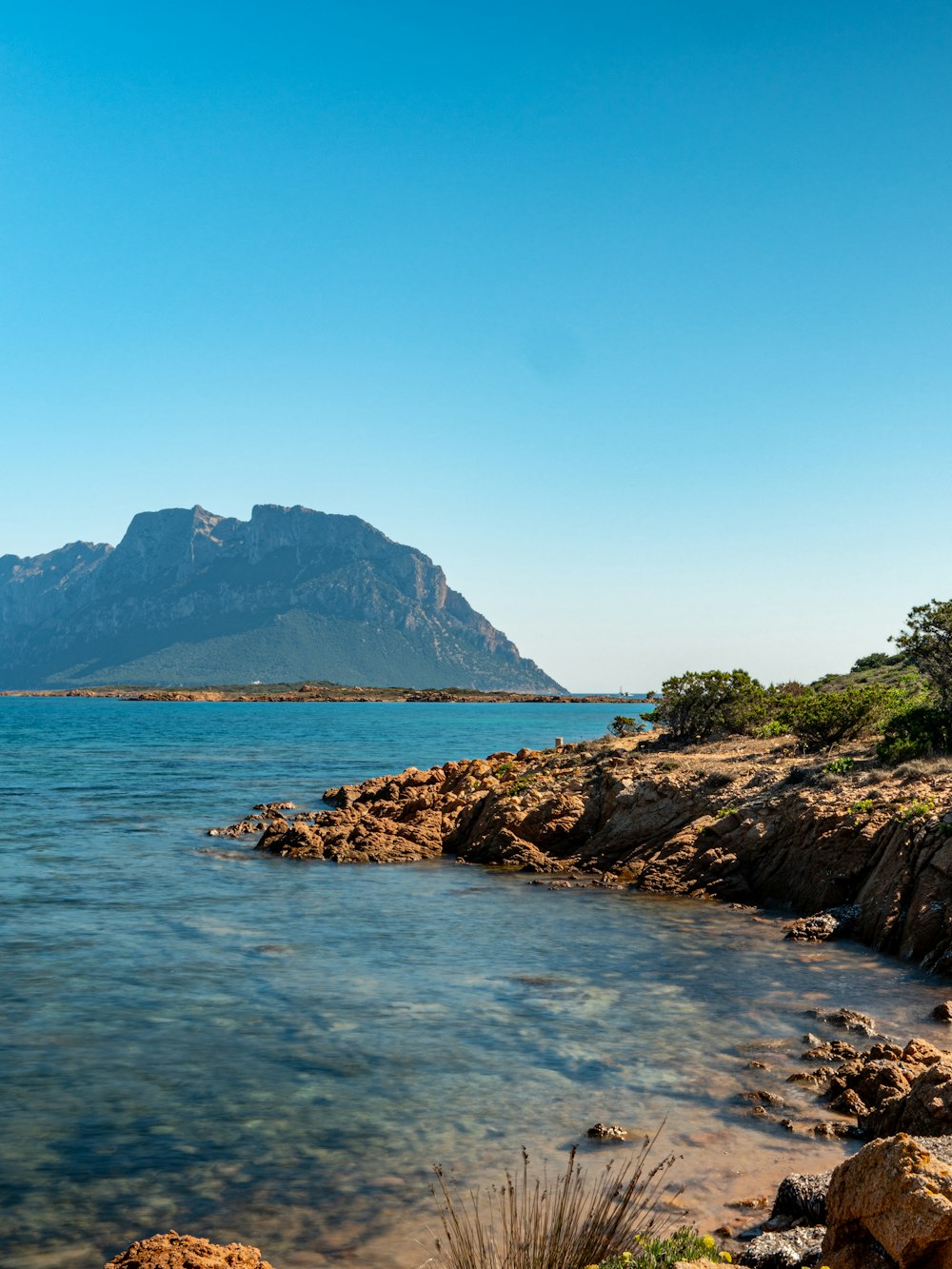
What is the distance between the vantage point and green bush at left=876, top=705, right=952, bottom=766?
77.8 ft

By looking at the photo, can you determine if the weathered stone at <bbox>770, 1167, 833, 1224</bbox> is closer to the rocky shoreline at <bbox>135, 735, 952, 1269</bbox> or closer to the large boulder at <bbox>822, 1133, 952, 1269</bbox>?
the rocky shoreline at <bbox>135, 735, 952, 1269</bbox>

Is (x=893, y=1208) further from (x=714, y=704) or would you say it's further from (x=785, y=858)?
(x=714, y=704)

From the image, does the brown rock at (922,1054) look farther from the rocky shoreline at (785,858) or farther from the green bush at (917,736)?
the green bush at (917,736)

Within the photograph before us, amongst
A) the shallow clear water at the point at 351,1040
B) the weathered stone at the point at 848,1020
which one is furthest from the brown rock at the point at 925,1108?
the weathered stone at the point at 848,1020

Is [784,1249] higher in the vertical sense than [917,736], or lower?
lower

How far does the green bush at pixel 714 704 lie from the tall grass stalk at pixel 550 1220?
27.4 meters

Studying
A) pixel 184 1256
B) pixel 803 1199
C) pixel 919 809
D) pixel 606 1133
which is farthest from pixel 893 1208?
pixel 919 809

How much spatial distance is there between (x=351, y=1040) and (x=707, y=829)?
1367cm

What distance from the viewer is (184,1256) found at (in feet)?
22.0

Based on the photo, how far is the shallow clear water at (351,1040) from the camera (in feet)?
29.3

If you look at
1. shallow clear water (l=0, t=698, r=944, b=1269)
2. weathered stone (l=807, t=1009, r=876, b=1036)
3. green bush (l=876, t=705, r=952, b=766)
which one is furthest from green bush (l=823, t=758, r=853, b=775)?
weathered stone (l=807, t=1009, r=876, b=1036)

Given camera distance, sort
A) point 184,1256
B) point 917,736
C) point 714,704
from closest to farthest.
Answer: point 184,1256, point 917,736, point 714,704

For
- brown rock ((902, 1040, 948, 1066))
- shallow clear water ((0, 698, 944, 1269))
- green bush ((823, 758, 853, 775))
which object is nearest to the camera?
shallow clear water ((0, 698, 944, 1269))

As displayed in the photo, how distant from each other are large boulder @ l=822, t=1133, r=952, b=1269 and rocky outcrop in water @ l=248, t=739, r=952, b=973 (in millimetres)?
10847
